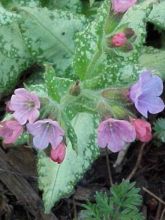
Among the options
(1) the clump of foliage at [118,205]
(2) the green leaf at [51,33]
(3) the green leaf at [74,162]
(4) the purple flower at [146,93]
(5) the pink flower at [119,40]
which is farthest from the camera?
(2) the green leaf at [51,33]

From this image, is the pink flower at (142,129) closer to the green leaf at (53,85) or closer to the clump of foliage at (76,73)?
the clump of foliage at (76,73)

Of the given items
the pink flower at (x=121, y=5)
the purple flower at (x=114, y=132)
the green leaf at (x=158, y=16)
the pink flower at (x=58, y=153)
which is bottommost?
the pink flower at (x=58, y=153)

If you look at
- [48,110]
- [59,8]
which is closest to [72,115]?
[48,110]

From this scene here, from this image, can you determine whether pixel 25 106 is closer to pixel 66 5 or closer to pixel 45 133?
pixel 45 133

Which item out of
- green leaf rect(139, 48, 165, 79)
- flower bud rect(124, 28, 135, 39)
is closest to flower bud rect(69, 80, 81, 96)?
flower bud rect(124, 28, 135, 39)

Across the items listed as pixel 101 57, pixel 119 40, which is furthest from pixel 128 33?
pixel 101 57

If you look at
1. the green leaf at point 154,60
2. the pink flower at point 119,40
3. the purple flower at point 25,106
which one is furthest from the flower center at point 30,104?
the green leaf at point 154,60

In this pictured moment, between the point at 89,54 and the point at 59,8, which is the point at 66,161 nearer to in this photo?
the point at 89,54

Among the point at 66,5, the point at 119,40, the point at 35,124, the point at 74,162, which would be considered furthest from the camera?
the point at 66,5
